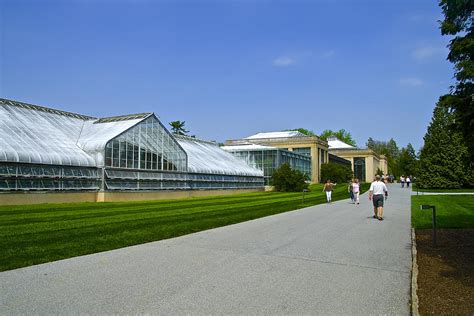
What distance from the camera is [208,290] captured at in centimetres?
622

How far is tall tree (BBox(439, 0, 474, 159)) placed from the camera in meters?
6.99

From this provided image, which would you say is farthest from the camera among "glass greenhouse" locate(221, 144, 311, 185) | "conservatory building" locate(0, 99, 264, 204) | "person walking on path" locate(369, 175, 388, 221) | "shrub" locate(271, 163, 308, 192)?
"glass greenhouse" locate(221, 144, 311, 185)

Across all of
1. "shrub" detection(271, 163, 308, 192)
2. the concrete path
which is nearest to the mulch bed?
the concrete path

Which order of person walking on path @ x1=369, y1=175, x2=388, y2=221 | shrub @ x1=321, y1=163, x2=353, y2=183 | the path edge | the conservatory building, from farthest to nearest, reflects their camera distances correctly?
shrub @ x1=321, y1=163, x2=353, y2=183 → the conservatory building → person walking on path @ x1=369, y1=175, x2=388, y2=221 → the path edge

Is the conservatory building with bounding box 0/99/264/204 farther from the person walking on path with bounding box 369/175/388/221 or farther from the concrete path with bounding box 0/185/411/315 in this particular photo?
the person walking on path with bounding box 369/175/388/221

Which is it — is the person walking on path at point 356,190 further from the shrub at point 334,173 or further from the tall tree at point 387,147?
the tall tree at point 387,147

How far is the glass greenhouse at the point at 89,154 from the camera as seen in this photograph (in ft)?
86.0

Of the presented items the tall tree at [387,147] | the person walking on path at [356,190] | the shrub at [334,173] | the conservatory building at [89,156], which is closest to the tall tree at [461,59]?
the person walking on path at [356,190]

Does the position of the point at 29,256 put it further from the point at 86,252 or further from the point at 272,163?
the point at 272,163

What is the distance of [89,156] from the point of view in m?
30.9

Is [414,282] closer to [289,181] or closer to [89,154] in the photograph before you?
[89,154]

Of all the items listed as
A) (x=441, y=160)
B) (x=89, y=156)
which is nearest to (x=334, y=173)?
(x=441, y=160)

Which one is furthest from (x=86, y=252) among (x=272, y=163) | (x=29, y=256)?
(x=272, y=163)

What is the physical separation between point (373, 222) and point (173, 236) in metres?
8.56
